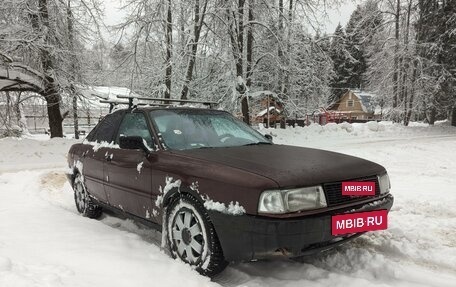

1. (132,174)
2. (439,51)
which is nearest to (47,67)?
(132,174)

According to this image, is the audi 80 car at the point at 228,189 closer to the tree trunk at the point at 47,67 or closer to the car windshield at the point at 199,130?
the car windshield at the point at 199,130

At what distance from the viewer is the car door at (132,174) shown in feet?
14.1

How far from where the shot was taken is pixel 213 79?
20.2 meters

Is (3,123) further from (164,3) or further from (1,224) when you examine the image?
(1,224)

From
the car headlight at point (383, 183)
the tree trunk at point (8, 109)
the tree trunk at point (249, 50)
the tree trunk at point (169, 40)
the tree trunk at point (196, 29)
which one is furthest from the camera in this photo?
the tree trunk at point (249, 50)

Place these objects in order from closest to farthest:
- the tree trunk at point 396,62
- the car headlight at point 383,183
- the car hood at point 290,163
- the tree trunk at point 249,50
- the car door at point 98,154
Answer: the car hood at point 290,163, the car headlight at point 383,183, the car door at point 98,154, the tree trunk at point 249,50, the tree trunk at point 396,62

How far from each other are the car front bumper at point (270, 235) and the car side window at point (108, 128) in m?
2.44

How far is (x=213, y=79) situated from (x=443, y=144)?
10.4 metres

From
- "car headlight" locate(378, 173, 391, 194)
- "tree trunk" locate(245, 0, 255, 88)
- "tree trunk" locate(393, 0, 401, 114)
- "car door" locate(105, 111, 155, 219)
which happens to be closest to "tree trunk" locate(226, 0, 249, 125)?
"tree trunk" locate(245, 0, 255, 88)

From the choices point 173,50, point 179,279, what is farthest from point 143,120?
point 173,50

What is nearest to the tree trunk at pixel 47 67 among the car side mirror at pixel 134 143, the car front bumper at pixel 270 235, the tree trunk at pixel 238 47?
the tree trunk at pixel 238 47

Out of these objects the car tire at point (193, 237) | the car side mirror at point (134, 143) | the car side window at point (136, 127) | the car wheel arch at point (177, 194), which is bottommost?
the car tire at point (193, 237)

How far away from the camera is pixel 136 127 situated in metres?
4.81

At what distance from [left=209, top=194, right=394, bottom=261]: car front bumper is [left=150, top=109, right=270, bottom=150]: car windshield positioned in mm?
1164
